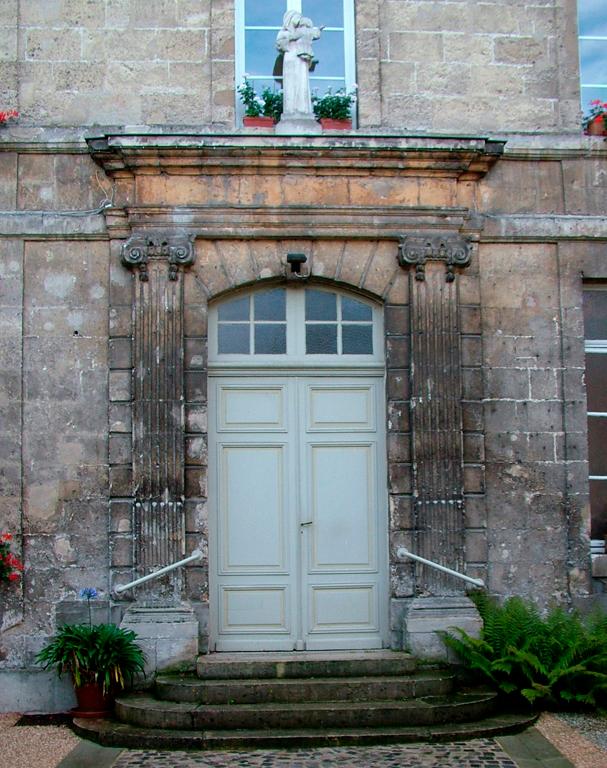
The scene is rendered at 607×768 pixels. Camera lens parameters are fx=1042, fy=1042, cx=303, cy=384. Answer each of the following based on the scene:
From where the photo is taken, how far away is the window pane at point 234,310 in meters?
7.77

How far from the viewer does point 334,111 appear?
7.85m

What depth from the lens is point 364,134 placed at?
25.0 feet

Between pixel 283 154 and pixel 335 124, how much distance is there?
53 cm

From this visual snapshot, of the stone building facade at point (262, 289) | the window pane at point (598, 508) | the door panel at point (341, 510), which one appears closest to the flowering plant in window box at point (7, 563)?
the stone building facade at point (262, 289)

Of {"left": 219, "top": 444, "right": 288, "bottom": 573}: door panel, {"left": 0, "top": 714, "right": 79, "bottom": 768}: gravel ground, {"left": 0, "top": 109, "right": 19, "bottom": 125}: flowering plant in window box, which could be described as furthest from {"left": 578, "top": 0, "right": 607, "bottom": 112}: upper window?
Answer: {"left": 0, "top": 714, "right": 79, "bottom": 768}: gravel ground

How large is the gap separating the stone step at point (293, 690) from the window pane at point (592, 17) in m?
5.17

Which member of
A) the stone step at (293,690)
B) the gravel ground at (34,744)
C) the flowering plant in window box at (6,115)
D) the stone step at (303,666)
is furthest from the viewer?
the flowering plant in window box at (6,115)

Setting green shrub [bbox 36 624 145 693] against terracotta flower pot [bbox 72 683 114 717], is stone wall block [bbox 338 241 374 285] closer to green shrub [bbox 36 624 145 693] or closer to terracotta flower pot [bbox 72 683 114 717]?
green shrub [bbox 36 624 145 693]

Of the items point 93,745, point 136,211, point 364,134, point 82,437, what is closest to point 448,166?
point 364,134

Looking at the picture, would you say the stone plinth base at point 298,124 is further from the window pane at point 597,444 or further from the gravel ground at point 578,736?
the gravel ground at point 578,736

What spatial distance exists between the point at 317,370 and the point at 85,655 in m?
2.59

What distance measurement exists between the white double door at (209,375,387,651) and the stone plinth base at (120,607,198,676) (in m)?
0.39

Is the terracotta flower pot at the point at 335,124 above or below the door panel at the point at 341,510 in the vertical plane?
above

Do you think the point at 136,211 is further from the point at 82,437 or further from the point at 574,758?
the point at 574,758
